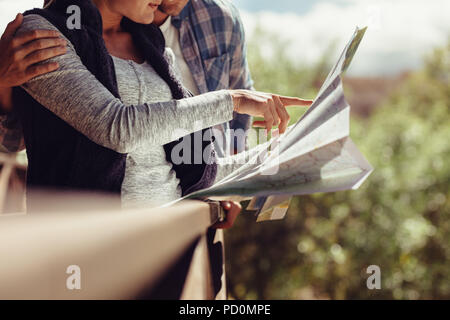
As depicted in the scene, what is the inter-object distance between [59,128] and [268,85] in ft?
15.4

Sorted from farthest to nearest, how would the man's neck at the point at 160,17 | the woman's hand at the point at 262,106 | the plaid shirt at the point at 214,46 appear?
the plaid shirt at the point at 214,46
the man's neck at the point at 160,17
the woman's hand at the point at 262,106

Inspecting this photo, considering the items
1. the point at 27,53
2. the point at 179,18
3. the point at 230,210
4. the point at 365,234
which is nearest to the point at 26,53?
the point at 27,53

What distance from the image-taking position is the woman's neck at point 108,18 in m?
1.19

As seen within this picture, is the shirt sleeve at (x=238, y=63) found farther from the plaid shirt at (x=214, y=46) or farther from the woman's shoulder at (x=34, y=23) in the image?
the woman's shoulder at (x=34, y=23)

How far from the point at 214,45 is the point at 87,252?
1.55 metres

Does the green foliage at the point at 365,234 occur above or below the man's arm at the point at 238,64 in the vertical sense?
below

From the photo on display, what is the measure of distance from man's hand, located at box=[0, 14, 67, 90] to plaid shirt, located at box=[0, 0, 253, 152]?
807mm

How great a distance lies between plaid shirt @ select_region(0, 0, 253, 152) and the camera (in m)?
1.78

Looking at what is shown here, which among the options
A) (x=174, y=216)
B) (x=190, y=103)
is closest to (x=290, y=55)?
(x=190, y=103)

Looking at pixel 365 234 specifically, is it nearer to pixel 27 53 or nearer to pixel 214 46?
pixel 214 46

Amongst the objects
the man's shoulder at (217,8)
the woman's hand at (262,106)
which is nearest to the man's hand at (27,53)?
the woman's hand at (262,106)

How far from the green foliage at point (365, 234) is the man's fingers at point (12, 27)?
13.4 ft

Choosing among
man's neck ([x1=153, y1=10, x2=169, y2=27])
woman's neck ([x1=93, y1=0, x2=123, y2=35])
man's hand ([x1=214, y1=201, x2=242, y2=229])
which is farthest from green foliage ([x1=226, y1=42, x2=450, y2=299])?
woman's neck ([x1=93, y1=0, x2=123, y2=35])

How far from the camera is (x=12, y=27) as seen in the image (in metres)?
0.96
